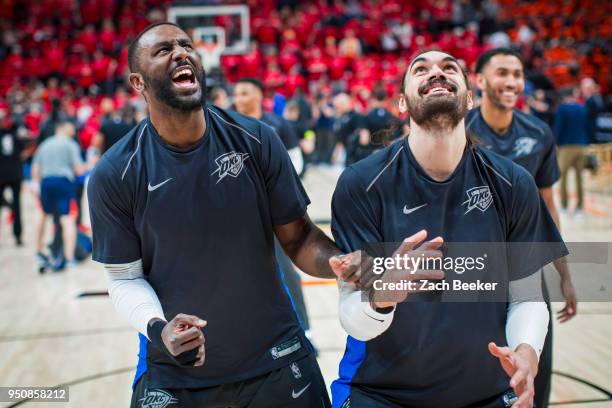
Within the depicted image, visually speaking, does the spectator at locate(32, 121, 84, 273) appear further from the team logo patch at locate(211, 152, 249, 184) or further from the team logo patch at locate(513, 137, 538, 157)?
the team logo patch at locate(211, 152, 249, 184)

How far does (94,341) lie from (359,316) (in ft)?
15.0

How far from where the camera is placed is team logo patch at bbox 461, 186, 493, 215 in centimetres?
261

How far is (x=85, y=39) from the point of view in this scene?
74.9ft

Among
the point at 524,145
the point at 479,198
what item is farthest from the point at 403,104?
the point at 524,145

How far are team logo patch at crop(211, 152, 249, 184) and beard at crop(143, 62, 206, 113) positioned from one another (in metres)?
0.21

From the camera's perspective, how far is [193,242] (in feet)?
8.48

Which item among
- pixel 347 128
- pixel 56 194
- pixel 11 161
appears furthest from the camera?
pixel 347 128

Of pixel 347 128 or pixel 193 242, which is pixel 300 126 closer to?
Answer: pixel 347 128

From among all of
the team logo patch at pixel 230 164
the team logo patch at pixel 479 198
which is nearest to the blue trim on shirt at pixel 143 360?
the team logo patch at pixel 230 164

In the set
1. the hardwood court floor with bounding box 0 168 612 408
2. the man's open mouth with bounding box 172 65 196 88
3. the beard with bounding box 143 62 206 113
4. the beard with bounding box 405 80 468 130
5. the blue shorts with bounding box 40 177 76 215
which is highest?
the man's open mouth with bounding box 172 65 196 88

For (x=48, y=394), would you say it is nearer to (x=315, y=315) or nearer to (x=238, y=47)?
(x=315, y=315)

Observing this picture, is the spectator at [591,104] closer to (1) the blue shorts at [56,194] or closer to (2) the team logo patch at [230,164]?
(1) the blue shorts at [56,194]

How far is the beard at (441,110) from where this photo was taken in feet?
8.54

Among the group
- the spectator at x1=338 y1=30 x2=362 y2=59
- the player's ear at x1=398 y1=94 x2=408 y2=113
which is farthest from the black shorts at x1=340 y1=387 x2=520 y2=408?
the spectator at x1=338 y1=30 x2=362 y2=59
